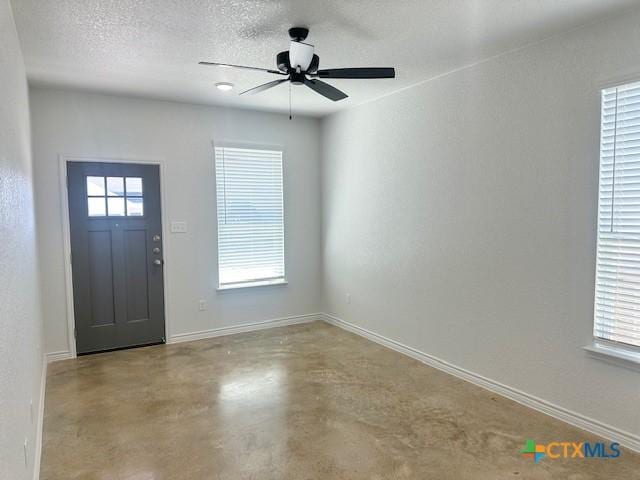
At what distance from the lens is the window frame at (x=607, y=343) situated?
94.6 inches

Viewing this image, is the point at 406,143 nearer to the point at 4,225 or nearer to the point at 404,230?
the point at 404,230

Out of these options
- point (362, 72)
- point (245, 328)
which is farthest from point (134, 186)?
point (362, 72)

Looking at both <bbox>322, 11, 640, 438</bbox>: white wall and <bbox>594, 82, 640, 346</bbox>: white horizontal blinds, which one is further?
<bbox>322, 11, 640, 438</bbox>: white wall

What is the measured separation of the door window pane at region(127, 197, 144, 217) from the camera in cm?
431

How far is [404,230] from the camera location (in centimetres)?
410

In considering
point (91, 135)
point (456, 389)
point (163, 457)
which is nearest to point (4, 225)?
point (163, 457)

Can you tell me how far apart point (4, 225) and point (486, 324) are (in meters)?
3.18

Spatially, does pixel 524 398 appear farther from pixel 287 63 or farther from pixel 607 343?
pixel 287 63

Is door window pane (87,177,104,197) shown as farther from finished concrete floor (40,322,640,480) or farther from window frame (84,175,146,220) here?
finished concrete floor (40,322,640,480)

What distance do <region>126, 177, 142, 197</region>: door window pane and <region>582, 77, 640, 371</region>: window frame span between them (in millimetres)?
4058

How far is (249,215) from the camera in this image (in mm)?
4996

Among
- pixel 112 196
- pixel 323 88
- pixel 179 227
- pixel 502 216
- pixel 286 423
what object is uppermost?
pixel 323 88

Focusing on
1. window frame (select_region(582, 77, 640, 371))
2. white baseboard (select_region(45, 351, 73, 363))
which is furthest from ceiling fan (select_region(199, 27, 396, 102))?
white baseboard (select_region(45, 351, 73, 363))

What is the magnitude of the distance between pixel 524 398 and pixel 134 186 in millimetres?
4087
